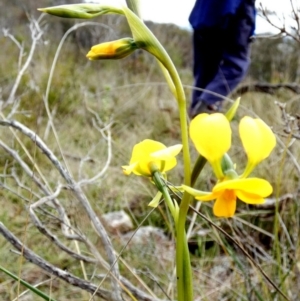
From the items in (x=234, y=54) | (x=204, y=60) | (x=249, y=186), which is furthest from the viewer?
(x=204, y=60)

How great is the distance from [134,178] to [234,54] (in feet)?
3.93

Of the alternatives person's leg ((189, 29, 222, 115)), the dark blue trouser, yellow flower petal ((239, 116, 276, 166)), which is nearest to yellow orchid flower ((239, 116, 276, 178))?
yellow flower petal ((239, 116, 276, 166))

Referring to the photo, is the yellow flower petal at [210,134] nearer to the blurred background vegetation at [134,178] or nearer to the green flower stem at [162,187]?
the green flower stem at [162,187]

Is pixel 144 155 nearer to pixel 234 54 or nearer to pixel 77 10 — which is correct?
pixel 77 10

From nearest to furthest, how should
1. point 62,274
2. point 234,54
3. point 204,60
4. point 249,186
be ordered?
point 249,186 < point 62,274 < point 234,54 < point 204,60

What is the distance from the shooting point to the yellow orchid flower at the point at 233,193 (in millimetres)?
334

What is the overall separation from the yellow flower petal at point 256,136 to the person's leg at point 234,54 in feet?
7.20

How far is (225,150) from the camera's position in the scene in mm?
352

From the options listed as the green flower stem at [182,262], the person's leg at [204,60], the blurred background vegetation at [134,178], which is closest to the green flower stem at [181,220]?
the green flower stem at [182,262]

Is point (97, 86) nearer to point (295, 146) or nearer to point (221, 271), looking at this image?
point (295, 146)

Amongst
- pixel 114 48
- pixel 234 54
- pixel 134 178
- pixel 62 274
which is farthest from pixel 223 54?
pixel 114 48

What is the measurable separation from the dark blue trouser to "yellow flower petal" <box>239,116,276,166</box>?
2157 millimetres

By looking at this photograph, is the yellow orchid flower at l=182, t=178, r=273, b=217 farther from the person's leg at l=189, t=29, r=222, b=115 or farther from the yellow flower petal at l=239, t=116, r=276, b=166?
the person's leg at l=189, t=29, r=222, b=115

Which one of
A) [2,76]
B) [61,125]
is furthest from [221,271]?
[2,76]
